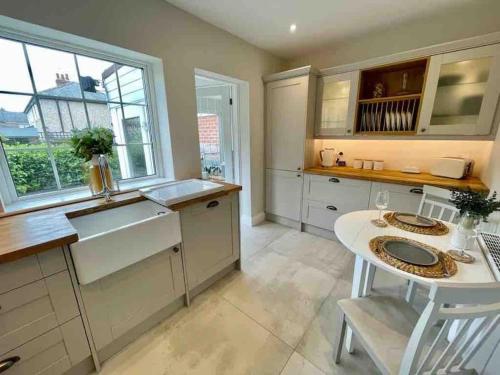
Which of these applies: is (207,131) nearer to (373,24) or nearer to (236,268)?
(236,268)

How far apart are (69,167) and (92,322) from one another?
114cm

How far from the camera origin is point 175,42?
183cm

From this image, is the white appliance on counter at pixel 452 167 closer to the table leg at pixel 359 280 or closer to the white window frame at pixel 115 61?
the table leg at pixel 359 280

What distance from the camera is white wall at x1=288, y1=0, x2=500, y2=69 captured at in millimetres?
1821

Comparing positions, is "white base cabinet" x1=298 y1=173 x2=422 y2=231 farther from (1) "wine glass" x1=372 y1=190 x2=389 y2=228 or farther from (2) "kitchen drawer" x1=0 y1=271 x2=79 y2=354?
(2) "kitchen drawer" x1=0 y1=271 x2=79 y2=354

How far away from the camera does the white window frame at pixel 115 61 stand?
4.25ft

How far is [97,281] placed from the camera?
3.70 ft

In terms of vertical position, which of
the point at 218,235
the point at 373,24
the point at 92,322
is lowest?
the point at 92,322

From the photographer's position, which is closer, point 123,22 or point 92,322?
point 92,322

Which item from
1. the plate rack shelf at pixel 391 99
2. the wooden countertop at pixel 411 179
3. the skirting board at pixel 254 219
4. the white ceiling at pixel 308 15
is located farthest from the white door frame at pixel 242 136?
the plate rack shelf at pixel 391 99

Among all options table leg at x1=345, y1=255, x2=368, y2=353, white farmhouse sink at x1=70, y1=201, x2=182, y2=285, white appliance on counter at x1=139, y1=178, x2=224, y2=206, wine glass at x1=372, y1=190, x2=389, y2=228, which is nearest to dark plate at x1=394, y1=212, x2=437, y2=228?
wine glass at x1=372, y1=190, x2=389, y2=228

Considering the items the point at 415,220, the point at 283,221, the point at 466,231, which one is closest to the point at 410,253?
the point at 466,231

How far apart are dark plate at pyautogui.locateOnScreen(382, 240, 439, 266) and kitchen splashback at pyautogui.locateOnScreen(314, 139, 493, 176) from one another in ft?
5.40

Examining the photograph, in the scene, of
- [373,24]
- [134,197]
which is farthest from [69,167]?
[373,24]
